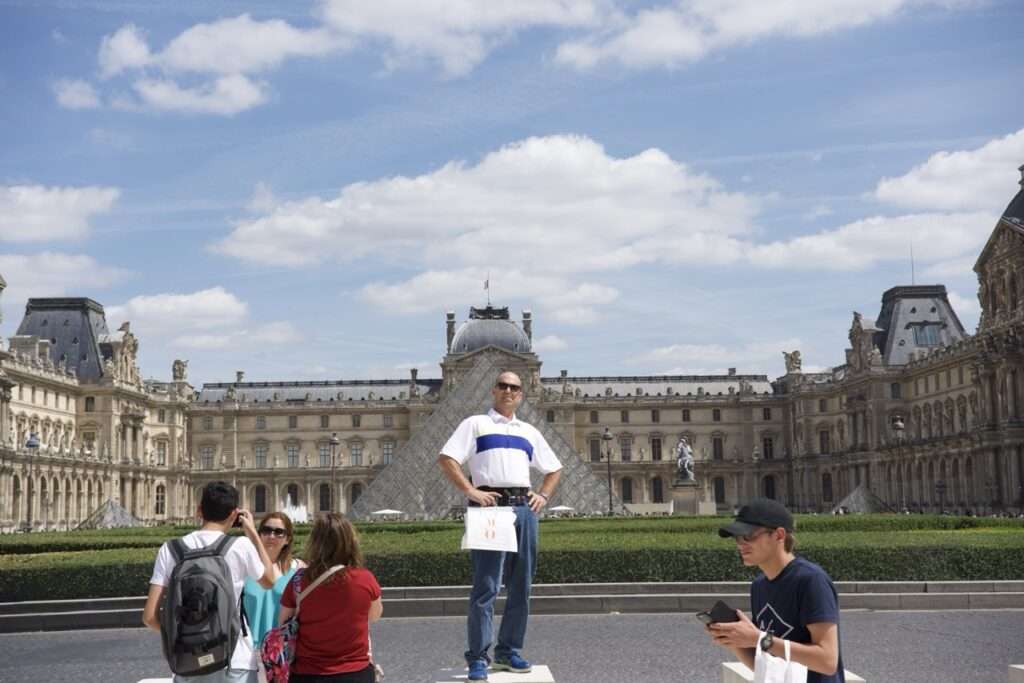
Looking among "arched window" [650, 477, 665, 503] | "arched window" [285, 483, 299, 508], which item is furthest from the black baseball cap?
"arched window" [285, 483, 299, 508]

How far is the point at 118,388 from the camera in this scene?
7581 centimetres

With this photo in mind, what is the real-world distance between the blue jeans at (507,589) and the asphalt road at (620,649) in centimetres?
236

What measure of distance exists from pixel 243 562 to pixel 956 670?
678 centimetres

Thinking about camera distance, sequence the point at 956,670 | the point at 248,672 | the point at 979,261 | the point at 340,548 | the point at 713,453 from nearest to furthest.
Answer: the point at 340,548 → the point at 248,672 → the point at 956,670 → the point at 979,261 → the point at 713,453

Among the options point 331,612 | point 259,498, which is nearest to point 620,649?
point 331,612

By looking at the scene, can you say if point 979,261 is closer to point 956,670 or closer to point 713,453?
point 713,453

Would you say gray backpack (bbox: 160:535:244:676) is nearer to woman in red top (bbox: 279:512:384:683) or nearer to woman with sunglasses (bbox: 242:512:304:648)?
woman in red top (bbox: 279:512:384:683)

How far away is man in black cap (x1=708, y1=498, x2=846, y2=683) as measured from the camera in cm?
462

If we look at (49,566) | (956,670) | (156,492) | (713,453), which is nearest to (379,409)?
(156,492)

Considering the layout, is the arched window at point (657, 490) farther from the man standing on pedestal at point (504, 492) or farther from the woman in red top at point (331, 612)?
the woman in red top at point (331, 612)

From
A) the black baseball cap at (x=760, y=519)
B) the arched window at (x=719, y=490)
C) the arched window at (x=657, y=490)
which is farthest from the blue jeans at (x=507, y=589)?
the arched window at (x=719, y=490)

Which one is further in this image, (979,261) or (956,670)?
(979,261)

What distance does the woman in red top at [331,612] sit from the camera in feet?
19.3

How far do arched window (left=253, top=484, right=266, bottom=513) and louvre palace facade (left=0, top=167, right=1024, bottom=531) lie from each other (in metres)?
0.13
